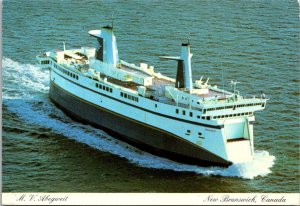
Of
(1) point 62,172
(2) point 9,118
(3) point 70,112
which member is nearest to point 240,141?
(1) point 62,172

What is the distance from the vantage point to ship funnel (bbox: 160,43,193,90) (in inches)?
1390

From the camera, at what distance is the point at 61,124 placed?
40.3 metres

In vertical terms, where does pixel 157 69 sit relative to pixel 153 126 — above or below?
above

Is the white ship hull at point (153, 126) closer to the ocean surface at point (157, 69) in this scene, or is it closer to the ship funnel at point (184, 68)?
the ocean surface at point (157, 69)

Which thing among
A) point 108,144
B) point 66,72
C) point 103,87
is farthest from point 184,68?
point 66,72

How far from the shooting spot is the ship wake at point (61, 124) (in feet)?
110

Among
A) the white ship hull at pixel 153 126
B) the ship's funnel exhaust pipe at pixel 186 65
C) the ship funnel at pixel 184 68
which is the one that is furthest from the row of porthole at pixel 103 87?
the ship's funnel exhaust pipe at pixel 186 65

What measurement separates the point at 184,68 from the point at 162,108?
114 inches

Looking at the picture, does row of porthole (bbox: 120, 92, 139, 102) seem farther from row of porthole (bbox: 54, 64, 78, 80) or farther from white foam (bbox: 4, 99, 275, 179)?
row of porthole (bbox: 54, 64, 78, 80)

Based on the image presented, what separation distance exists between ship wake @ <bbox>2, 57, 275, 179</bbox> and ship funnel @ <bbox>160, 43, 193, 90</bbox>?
15.7 ft

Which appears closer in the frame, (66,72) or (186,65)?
(186,65)

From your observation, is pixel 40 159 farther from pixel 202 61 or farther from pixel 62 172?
pixel 202 61

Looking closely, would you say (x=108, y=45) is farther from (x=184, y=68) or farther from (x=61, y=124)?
(x=184, y=68)

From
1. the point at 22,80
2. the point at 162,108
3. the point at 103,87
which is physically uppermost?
the point at 103,87
